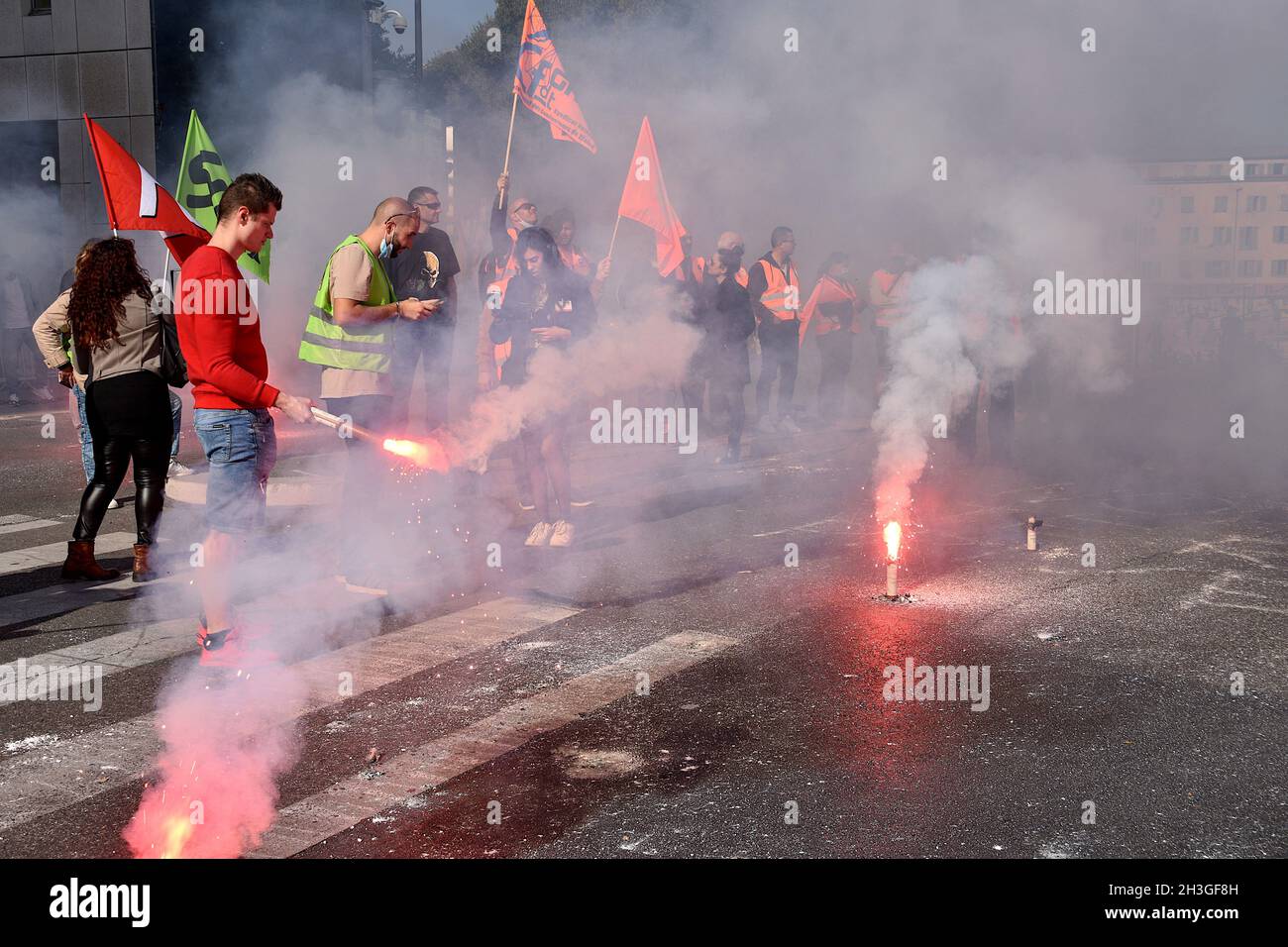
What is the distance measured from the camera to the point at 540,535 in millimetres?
6703

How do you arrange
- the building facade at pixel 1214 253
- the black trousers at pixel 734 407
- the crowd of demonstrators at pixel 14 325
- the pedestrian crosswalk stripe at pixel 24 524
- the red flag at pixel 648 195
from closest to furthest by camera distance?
1. the pedestrian crosswalk stripe at pixel 24 524
2. the black trousers at pixel 734 407
3. the red flag at pixel 648 195
4. the building facade at pixel 1214 253
5. the crowd of demonstrators at pixel 14 325

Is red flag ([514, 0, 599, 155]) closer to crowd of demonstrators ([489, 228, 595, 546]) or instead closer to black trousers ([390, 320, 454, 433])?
crowd of demonstrators ([489, 228, 595, 546])

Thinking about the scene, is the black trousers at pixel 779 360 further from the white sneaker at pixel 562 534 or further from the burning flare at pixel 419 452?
the burning flare at pixel 419 452

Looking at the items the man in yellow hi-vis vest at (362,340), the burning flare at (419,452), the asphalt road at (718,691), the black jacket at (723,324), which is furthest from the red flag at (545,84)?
the burning flare at (419,452)

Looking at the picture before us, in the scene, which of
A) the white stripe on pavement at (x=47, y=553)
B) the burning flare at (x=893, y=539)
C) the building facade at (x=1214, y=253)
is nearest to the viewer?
the burning flare at (x=893, y=539)

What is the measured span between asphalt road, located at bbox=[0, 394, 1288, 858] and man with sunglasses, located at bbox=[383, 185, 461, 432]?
2.04ft

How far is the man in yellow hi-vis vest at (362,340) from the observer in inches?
214

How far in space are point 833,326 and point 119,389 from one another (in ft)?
28.8

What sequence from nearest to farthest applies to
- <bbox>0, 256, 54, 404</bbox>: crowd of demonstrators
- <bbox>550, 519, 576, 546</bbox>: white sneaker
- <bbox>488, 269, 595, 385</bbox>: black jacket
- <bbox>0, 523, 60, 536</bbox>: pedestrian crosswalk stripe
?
<bbox>550, 519, 576, 546</bbox>: white sneaker
<bbox>488, 269, 595, 385</bbox>: black jacket
<bbox>0, 523, 60, 536</bbox>: pedestrian crosswalk stripe
<bbox>0, 256, 54, 404</bbox>: crowd of demonstrators

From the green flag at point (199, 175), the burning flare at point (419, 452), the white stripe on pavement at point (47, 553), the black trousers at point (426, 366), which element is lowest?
the white stripe on pavement at point (47, 553)

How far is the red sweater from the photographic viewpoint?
4254 mm

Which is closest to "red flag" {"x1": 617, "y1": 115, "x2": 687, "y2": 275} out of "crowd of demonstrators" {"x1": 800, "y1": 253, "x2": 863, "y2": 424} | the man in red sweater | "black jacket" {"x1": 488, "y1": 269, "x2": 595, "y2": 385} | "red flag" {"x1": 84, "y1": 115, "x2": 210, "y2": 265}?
"crowd of demonstrators" {"x1": 800, "y1": 253, "x2": 863, "y2": 424}

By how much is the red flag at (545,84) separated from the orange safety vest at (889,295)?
273 centimetres
